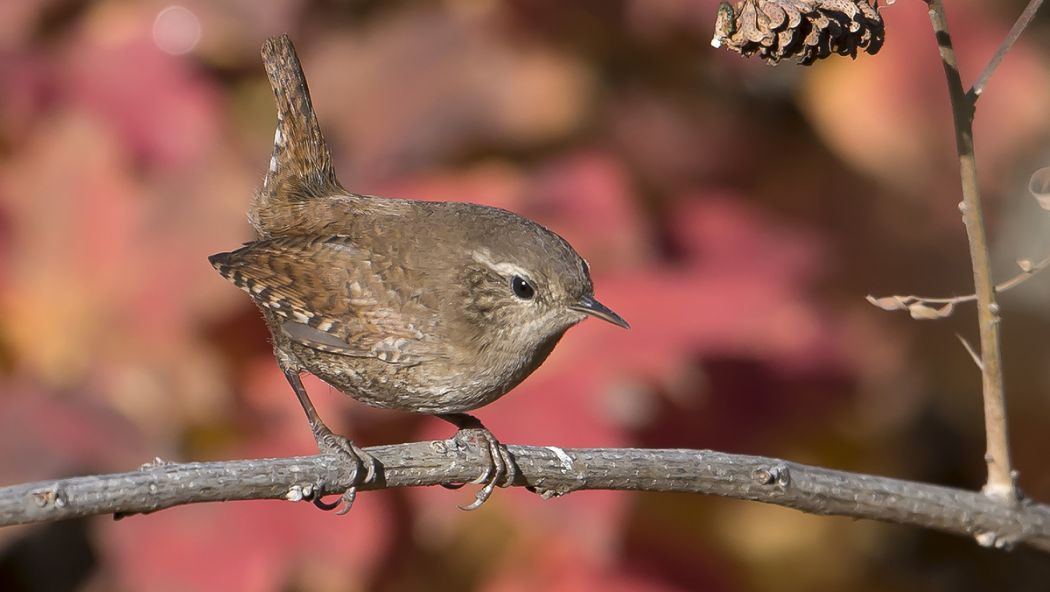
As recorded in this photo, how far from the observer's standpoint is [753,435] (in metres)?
3.31

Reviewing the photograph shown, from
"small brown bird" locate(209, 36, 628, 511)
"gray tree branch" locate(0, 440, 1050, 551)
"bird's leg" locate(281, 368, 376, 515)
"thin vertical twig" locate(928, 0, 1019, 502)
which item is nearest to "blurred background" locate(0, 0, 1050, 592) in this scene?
"bird's leg" locate(281, 368, 376, 515)

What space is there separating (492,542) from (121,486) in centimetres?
148

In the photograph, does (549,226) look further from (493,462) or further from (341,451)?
(341,451)

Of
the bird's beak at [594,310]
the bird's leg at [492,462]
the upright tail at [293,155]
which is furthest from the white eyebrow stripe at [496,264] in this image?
the upright tail at [293,155]

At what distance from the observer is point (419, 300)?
229 cm

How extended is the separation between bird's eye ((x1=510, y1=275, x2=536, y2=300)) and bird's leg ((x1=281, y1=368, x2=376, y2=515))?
0.38 meters

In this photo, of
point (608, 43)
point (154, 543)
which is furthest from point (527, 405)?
point (608, 43)

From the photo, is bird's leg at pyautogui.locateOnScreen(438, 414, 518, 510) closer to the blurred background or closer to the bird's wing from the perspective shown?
the bird's wing

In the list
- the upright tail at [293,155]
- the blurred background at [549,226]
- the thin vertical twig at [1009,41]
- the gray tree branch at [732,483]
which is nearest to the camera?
the thin vertical twig at [1009,41]

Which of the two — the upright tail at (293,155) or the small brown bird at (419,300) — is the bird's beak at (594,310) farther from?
the upright tail at (293,155)

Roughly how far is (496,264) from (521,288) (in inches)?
2.4

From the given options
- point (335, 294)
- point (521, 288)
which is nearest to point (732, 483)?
point (521, 288)

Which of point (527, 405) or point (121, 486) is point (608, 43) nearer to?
point (527, 405)

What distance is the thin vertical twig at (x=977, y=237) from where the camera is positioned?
5.30ft
